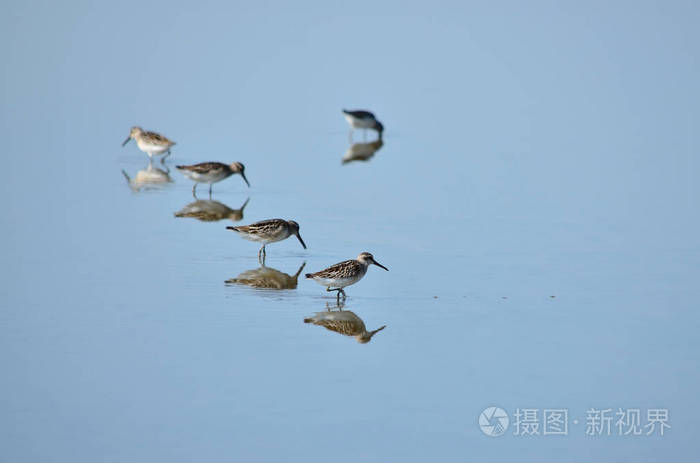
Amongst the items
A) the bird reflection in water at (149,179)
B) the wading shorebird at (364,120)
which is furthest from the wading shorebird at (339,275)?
the wading shorebird at (364,120)

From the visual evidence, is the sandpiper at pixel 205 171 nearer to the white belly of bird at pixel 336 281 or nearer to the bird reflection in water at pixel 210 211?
the bird reflection in water at pixel 210 211

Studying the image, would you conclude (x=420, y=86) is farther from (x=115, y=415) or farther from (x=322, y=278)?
(x=115, y=415)

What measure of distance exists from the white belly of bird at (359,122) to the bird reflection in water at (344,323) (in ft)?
59.3

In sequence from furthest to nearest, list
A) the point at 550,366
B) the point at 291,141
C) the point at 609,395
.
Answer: the point at 291,141
the point at 550,366
the point at 609,395

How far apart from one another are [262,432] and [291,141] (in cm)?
1927

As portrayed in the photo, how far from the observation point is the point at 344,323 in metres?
12.4

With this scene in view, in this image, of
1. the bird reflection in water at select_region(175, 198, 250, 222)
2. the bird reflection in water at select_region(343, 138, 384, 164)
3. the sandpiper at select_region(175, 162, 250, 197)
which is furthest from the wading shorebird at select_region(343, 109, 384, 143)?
the bird reflection in water at select_region(175, 198, 250, 222)

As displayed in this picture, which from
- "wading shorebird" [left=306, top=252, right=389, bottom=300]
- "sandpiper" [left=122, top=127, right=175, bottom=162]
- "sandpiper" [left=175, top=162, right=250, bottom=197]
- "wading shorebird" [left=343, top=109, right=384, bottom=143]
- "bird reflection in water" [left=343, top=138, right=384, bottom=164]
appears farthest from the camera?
"wading shorebird" [left=343, top=109, right=384, bottom=143]

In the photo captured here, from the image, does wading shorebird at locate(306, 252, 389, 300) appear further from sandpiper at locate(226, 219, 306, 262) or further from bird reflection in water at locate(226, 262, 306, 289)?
sandpiper at locate(226, 219, 306, 262)

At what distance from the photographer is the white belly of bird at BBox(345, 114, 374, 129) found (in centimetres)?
3061

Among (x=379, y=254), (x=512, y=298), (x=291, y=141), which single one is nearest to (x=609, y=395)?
(x=512, y=298)

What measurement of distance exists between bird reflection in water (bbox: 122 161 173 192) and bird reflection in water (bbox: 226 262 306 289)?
6829 mm

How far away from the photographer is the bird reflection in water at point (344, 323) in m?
12.0

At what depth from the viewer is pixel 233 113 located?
32.2 metres
